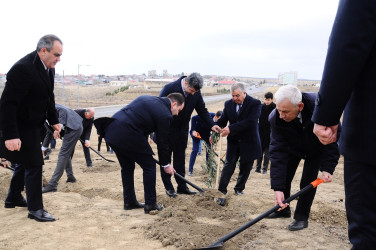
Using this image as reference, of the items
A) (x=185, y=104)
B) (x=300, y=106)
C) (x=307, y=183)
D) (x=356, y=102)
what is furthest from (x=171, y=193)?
(x=356, y=102)

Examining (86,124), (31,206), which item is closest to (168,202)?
(31,206)

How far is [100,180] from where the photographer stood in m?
7.14

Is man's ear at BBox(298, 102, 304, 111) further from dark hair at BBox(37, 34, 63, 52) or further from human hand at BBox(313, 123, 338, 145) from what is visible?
dark hair at BBox(37, 34, 63, 52)

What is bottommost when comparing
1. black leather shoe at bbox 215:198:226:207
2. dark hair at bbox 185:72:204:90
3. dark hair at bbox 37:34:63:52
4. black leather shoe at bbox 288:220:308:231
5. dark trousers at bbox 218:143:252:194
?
black leather shoe at bbox 215:198:226:207

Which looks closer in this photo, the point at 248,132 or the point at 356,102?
the point at 356,102

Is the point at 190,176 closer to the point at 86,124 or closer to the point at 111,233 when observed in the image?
the point at 86,124

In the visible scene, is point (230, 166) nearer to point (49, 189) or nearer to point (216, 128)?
point (216, 128)

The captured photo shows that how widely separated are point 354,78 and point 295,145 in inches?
102

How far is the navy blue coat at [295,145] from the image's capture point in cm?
384

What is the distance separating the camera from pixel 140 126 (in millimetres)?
4668

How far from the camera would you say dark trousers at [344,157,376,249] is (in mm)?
1654

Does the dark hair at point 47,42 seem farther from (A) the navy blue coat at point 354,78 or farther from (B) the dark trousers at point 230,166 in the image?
(A) the navy blue coat at point 354,78

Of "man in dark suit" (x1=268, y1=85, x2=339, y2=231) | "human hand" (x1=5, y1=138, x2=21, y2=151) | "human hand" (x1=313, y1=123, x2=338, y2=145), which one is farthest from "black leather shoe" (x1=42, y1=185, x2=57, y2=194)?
"human hand" (x1=313, y1=123, x2=338, y2=145)

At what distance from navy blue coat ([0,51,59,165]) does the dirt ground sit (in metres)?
0.84
